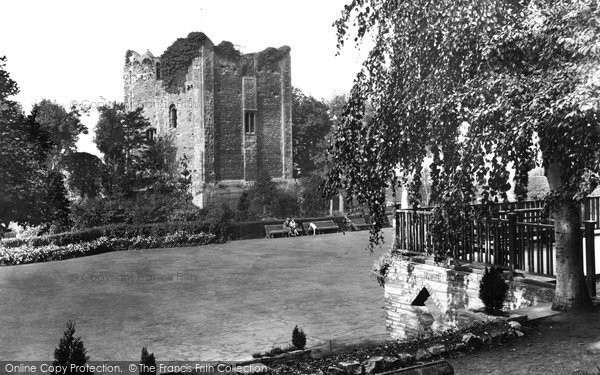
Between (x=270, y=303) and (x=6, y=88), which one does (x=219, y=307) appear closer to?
(x=270, y=303)

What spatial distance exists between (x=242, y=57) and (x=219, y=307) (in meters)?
29.4

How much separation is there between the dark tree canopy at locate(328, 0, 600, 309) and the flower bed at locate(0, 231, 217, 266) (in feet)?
57.9

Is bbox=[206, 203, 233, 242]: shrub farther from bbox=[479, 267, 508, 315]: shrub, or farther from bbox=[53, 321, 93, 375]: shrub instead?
bbox=[53, 321, 93, 375]: shrub

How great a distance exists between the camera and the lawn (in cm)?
1091

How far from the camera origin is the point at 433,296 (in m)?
10.2

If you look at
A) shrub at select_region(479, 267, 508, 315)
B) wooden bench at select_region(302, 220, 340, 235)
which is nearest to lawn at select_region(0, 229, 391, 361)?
shrub at select_region(479, 267, 508, 315)

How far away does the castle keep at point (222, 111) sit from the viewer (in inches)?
1537

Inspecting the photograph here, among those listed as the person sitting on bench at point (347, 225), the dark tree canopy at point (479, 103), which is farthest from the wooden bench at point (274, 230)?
the dark tree canopy at point (479, 103)

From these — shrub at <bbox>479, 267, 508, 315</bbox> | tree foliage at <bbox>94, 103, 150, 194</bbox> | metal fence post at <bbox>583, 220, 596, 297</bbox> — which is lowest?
shrub at <bbox>479, 267, 508, 315</bbox>

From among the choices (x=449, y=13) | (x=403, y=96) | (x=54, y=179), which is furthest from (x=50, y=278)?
(x=449, y=13)

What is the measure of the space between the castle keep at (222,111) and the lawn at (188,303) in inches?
649

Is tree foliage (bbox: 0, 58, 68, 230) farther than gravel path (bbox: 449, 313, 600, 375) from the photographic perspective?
Yes

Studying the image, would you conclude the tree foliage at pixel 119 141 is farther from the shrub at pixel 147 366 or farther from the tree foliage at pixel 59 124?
the shrub at pixel 147 366

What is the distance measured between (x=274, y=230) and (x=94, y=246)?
9.52 m
